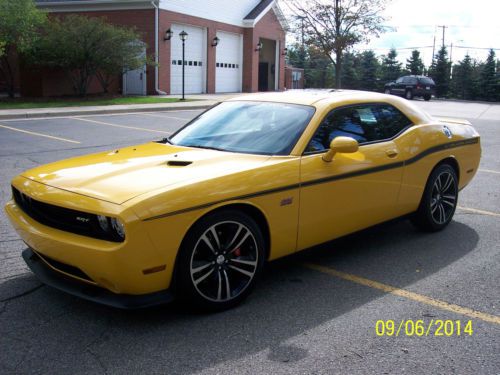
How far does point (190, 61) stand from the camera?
32062 millimetres

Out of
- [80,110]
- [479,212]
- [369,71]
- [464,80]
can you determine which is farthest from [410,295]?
[369,71]

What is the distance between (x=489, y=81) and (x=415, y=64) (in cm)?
942

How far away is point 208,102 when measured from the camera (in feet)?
82.3

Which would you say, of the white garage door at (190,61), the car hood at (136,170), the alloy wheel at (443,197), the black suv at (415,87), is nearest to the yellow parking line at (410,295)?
the car hood at (136,170)

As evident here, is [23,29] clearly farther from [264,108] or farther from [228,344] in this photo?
[228,344]

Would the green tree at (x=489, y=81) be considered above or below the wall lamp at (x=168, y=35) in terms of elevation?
below

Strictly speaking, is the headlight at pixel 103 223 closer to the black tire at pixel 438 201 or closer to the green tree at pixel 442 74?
the black tire at pixel 438 201

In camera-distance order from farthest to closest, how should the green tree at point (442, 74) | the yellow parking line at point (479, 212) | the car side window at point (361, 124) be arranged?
1. the green tree at point (442, 74)
2. the yellow parking line at point (479, 212)
3. the car side window at point (361, 124)

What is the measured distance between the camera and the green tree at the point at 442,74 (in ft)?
164

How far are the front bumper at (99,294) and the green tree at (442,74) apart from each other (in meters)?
50.6

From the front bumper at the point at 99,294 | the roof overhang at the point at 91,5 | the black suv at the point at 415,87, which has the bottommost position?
the front bumper at the point at 99,294

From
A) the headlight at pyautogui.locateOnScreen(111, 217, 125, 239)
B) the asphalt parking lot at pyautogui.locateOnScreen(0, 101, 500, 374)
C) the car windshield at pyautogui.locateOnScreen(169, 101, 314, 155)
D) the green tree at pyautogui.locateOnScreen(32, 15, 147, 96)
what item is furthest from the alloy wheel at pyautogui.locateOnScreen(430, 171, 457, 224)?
the green tree at pyautogui.locateOnScreen(32, 15, 147, 96)

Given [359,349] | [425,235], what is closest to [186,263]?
[359,349]

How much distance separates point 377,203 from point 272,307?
157 cm
